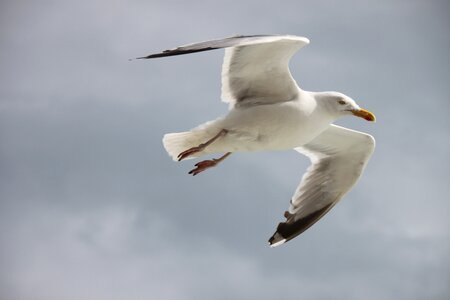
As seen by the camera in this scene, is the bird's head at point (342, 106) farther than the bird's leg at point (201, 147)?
Yes

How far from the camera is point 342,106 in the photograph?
8312 mm

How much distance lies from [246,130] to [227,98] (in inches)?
19.8

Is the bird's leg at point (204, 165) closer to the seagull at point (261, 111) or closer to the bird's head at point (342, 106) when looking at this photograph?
the seagull at point (261, 111)

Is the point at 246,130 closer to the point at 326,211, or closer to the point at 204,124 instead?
the point at 204,124

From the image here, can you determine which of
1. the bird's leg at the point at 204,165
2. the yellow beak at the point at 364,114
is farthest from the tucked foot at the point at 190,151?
the yellow beak at the point at 364,114

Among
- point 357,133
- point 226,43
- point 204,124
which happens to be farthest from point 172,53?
point 357,133

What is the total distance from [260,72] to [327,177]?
73.0 inches

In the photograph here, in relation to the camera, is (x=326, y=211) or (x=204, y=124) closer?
(x=204, y=124)

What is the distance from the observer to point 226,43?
22.7ft

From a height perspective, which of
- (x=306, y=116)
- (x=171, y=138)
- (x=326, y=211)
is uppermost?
(x=171, y=138)

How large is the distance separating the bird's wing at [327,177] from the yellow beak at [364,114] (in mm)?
574

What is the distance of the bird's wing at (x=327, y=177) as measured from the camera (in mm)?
9023

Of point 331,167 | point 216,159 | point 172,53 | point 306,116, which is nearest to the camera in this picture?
point 172,53

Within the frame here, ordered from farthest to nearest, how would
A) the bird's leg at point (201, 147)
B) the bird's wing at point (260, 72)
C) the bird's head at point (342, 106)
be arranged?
the bird's head at point (342, 106) → the bird's leg at point (201, 147) → the bird's wing at point (260, 72)
